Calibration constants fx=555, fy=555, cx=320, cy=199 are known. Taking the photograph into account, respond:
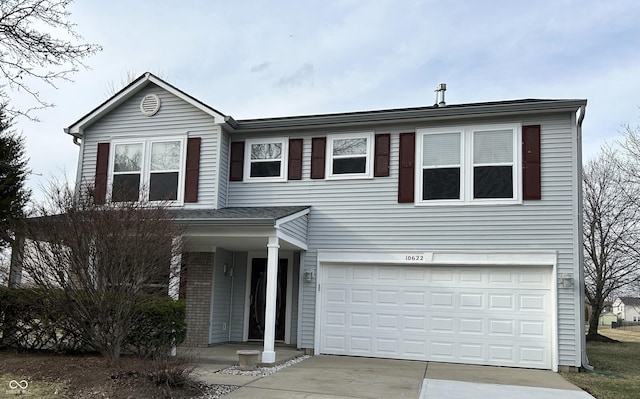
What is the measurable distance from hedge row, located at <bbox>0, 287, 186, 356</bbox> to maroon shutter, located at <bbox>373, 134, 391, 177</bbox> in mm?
5050

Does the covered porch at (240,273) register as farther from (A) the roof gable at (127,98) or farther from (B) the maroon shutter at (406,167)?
(A) the roof gable at (127,98)

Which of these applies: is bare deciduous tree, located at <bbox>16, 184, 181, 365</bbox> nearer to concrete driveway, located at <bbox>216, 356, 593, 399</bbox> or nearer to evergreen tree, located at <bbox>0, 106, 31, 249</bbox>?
concrete driveway, located at <bbox>216, 356, 593, 399</bbox>

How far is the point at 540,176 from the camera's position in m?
11.2

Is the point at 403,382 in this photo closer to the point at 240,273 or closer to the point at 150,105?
the point at 240,273

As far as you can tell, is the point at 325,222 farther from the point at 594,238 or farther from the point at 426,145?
the point at 594,238

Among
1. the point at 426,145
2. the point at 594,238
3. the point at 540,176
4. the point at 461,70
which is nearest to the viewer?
the point at 540,176

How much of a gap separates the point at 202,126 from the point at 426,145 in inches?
205

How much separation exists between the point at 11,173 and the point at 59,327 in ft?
17.0

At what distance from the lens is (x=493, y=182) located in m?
11.4

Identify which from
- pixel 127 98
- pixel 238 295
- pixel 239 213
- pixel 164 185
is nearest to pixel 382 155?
pixel 239 213

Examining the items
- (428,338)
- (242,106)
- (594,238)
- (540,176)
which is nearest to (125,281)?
(428,338)

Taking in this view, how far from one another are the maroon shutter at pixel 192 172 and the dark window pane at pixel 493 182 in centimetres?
624

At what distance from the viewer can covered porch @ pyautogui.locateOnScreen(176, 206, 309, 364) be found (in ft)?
35.2

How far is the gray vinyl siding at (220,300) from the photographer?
41.6 feet
